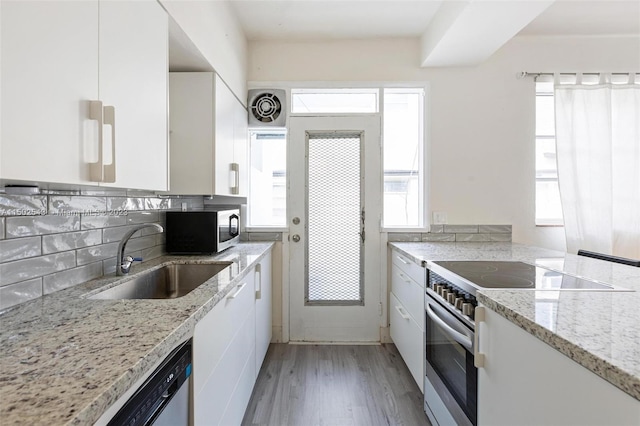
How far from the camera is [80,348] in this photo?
696mm

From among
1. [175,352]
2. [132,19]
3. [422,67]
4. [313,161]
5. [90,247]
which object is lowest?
[175,352]

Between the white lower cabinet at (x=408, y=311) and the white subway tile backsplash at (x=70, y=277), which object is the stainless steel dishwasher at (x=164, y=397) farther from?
the white lower cabinet at (x=408, y=311)

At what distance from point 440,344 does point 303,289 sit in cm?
142

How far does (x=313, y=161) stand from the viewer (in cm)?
279

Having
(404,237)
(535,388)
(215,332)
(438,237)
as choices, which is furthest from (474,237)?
(215,332)

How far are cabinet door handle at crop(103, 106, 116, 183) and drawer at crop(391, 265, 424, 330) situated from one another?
5.46ft

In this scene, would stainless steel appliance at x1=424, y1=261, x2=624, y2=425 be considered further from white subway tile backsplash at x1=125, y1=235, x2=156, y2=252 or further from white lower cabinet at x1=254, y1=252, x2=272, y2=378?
white subway tile backsplash at x1=125, y1=235, x2=156, y2=252

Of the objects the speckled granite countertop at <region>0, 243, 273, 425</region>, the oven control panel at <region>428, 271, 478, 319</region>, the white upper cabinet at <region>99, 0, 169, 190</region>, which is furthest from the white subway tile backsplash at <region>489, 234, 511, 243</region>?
the white upper cabinet at <region>99, 0, 169, 190</region>

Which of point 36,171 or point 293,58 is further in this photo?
point 293,58

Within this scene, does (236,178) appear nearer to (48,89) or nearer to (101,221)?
(101,221)

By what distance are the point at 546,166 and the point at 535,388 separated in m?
2.63

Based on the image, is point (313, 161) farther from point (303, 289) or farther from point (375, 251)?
point (303, 289)

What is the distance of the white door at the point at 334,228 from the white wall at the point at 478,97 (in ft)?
1.66

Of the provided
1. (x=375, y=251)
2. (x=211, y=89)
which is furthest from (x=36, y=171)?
(x=375, y=251)
